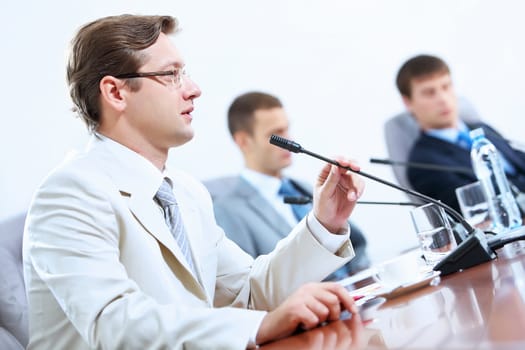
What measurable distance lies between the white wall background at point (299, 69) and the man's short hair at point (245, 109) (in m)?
0.05

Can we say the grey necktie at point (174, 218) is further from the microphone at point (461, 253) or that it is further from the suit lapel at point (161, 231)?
the microphone at point (461, 253)

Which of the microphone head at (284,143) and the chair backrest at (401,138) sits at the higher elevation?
the microphone head at (284,143)

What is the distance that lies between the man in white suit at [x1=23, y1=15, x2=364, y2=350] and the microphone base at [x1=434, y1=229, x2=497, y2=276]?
22 cm

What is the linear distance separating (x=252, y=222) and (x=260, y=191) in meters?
0.24

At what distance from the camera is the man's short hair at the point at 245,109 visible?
3455 millimetres

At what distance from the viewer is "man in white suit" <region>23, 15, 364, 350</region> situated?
1.05 meters

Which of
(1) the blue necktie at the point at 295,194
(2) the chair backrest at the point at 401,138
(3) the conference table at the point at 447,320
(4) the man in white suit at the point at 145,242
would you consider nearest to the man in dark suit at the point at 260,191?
(1) the blue necktie at the point at 295,194

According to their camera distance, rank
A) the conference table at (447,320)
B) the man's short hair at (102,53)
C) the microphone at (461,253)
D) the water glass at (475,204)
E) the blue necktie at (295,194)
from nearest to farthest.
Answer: the conference table at (447,320) < the microphone at (461,253) < the man's short hair at (102,53) < the water glass at (475,204) < the blue necktie at (295,194)

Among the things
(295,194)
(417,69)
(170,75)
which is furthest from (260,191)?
(170,75)

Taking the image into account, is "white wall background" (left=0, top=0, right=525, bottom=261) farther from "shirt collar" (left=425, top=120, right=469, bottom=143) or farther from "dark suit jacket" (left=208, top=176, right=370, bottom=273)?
"shirt collar" (left=425, top=120, right=469, bottom=143)

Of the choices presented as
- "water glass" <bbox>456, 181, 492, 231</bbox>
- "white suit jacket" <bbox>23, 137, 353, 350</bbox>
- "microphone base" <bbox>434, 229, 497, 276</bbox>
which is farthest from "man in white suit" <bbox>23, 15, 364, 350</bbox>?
"water glass" <bbox>456, 181, 492, 231</bbox>

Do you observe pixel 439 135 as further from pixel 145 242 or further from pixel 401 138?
pixel 145 242

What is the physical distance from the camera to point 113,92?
1.57 m

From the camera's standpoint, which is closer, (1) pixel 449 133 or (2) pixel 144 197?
(2) pixel 144 197
